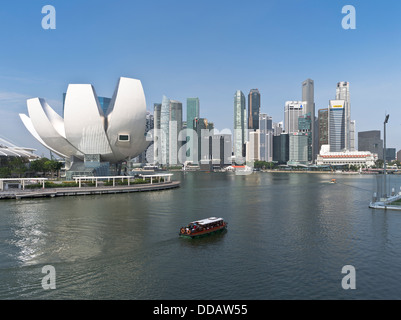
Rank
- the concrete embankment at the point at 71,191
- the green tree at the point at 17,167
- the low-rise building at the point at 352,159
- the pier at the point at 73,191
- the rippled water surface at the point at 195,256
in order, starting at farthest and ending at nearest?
the low-rise building at the point at 352,159
the green tree at the point at 17,167
the pier at the point at 73,191
the concrete embankment at the point at 71,191
the rippled water surface at the point at 195,256

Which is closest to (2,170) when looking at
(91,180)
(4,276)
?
(91,180)

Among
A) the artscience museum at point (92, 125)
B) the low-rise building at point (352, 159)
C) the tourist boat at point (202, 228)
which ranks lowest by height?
the tourist boat at point (202, 228)

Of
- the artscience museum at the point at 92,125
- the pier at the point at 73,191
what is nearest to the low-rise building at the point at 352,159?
the artscience museum at the point at 92,125

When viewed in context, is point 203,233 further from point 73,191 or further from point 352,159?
point 352,159

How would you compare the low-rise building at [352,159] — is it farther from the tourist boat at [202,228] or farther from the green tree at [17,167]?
the tourist boat at [202,228]

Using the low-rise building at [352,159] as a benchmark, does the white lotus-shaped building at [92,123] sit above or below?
above

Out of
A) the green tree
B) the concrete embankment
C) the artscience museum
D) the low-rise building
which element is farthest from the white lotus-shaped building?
the low-rise building
